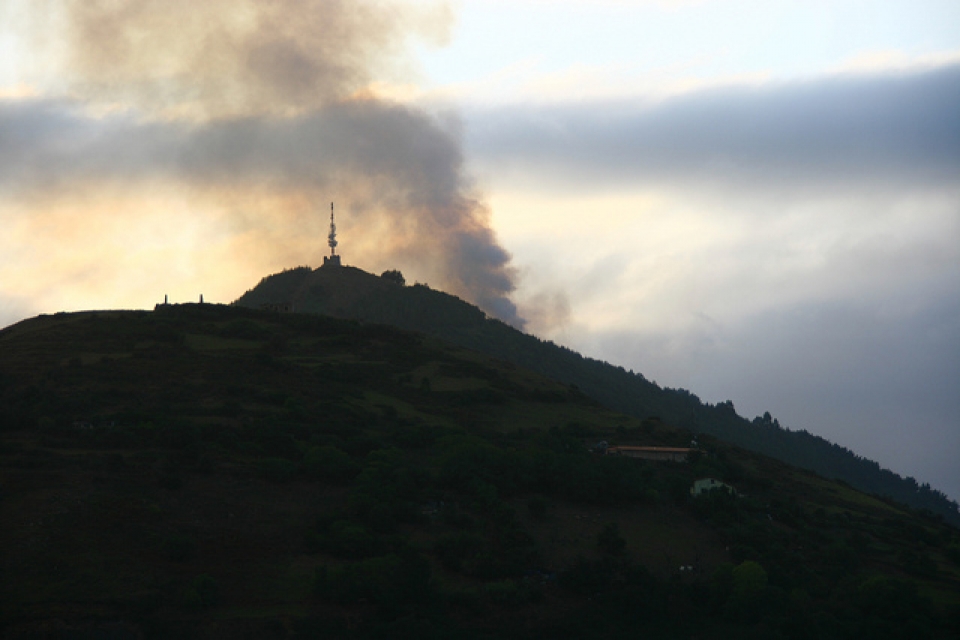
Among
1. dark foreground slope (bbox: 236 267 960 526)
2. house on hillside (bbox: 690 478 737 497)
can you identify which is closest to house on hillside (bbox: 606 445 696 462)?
house on hillside (bbox: 690 478 737 497)

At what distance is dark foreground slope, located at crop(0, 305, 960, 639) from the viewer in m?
63.9

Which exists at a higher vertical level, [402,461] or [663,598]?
[402,461]

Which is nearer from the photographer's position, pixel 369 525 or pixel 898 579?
pixel 369 525

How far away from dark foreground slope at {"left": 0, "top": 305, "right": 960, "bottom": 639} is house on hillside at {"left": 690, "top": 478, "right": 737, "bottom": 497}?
0.73m

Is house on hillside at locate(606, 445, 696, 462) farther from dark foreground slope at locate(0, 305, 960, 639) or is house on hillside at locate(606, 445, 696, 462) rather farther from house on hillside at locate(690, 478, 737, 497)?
house on hillside at locate(690, 478, 737, 497)

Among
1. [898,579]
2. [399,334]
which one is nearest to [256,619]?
[898,579]

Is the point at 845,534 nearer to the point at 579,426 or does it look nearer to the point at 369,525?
the point at 579,426

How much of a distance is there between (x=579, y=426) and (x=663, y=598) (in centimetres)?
3653

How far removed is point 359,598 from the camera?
65.4 metres

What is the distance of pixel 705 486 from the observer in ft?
303

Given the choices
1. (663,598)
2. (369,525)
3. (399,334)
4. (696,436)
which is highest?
(399,334)

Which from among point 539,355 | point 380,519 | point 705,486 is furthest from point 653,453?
point 539,355

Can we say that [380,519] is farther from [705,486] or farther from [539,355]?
[539,355]

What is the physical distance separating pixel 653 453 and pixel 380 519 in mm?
34037
